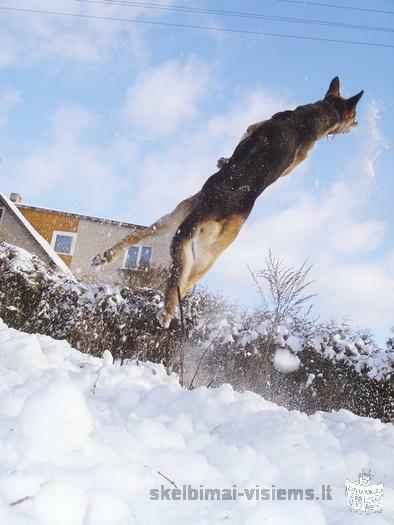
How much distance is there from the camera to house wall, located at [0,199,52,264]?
59.3 feet

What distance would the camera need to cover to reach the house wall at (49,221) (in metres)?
21.8

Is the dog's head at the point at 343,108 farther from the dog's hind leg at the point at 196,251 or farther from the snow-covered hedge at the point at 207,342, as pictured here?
the snow-covered hedge at the point at 207,342

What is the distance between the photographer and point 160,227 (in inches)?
199

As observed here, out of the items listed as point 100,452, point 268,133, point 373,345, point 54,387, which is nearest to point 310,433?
point 100,452

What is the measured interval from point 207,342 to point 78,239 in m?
14.0

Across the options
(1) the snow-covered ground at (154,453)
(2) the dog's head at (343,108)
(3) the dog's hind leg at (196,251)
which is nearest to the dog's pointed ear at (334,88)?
(2) the dog's head at (343,108)

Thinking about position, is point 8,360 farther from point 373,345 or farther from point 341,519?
point 373,345

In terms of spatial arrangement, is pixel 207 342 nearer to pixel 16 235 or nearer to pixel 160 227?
pixel 160 227

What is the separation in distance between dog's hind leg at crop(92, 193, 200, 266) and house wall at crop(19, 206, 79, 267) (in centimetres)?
1682

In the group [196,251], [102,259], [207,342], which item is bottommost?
[207,342]

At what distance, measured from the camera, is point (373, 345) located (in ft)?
28.0

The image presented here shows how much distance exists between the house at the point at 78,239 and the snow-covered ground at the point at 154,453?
573 inches

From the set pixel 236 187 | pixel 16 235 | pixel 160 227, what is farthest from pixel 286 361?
pixel 16 235

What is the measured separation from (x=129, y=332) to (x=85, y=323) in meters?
0.76
